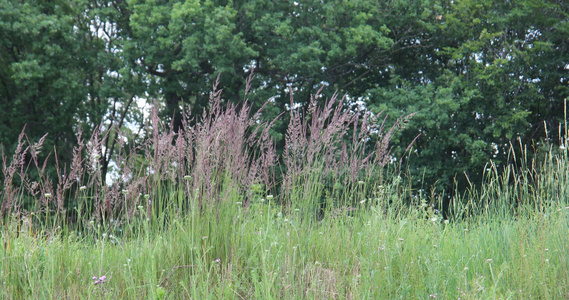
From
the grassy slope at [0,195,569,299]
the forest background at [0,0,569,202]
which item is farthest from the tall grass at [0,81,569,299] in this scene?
the forest background at [0,0,569,202]

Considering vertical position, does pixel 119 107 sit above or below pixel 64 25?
below

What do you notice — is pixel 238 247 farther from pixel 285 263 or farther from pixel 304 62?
pixel 304 62

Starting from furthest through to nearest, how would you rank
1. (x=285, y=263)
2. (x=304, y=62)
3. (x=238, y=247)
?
(x=304, y=62) → (x=238, y=247) → (x=285, y=263)

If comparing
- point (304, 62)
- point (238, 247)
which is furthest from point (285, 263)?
point (304, 62)

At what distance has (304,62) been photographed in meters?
12.6

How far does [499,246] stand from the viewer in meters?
3.23

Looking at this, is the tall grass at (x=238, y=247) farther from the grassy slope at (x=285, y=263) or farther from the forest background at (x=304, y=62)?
the forest background at (x=304, y=62)

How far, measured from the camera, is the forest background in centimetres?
1247

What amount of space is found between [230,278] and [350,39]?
11314mm

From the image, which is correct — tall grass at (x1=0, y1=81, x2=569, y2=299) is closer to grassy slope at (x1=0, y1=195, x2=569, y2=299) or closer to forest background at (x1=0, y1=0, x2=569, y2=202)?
grassy slope at (x1=0, y1=195, x2=569, y2=299)

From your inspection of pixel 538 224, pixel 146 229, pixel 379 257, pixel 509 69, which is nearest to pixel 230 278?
pixel 146 229

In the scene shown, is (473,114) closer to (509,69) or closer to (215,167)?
(509,69)

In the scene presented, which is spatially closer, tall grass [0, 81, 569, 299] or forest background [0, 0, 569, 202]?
tall grass [0, 81, 569, 299]

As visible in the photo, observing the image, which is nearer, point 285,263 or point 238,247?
point 285,263
